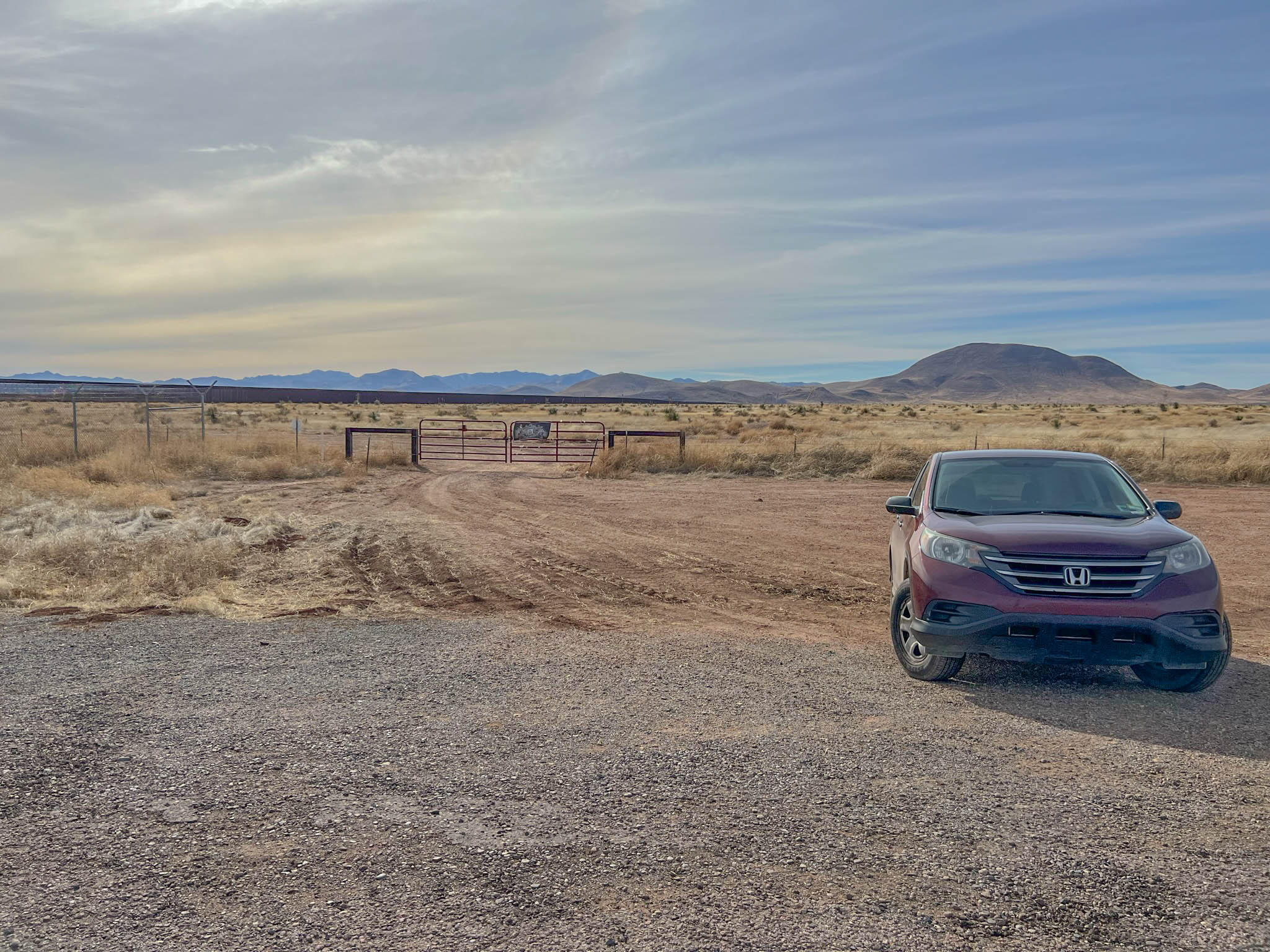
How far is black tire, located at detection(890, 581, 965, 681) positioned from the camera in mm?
6629

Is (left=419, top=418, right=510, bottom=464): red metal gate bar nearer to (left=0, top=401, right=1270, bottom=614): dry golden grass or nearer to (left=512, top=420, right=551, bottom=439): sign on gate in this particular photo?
(left=512, top=420, right=551, bottom=439): sign on gate

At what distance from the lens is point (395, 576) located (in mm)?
11281

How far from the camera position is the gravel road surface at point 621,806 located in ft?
11.6

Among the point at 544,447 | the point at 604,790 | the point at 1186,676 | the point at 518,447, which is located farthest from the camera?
the point at 544,447

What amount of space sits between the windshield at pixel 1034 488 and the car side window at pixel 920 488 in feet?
0.49

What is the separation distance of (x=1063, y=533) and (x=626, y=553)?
7.25 meters

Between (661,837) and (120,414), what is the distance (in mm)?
65258

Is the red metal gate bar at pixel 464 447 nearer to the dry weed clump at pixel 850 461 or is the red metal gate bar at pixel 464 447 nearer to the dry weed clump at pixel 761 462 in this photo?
the dry weed clump at pixel 761 462

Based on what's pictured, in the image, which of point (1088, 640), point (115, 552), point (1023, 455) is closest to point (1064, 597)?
point (1088, 640)

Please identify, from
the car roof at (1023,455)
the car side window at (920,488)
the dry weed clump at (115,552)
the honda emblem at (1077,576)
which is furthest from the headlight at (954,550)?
the dry weed clump at (115,552)

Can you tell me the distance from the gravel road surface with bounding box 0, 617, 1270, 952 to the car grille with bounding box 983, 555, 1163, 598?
2.56 ft

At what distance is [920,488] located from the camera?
26.5 feet

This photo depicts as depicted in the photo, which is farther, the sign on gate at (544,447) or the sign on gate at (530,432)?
the sign on gate at (544,447)

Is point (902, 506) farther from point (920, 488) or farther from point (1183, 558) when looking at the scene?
point (1183, 558)
